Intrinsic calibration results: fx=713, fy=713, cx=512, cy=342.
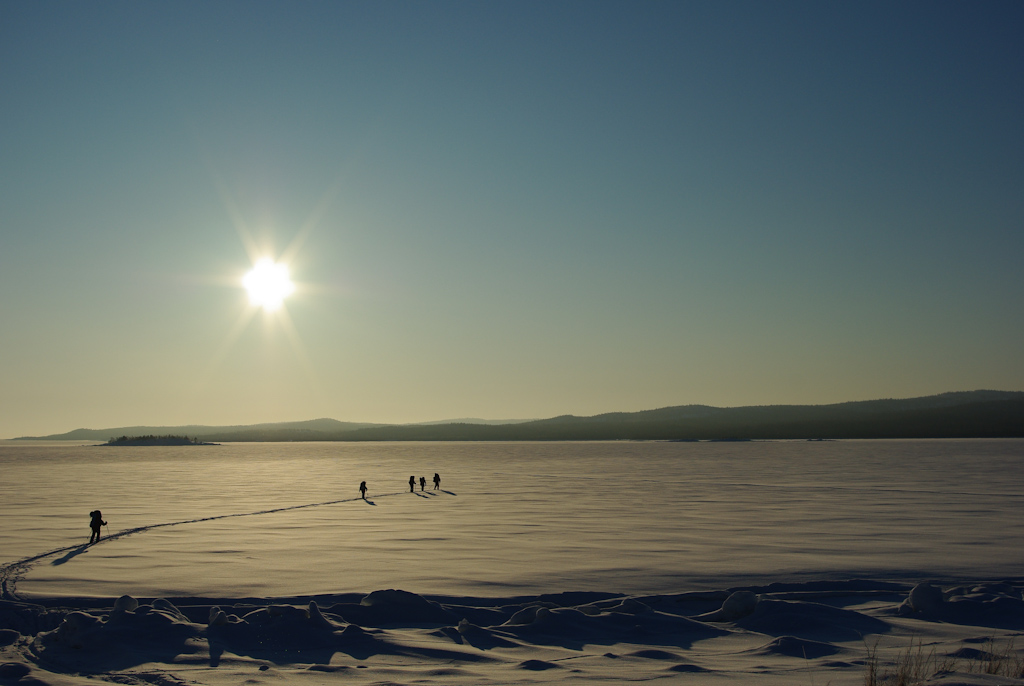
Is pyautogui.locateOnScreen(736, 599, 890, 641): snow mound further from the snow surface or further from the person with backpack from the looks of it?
the person with backpack

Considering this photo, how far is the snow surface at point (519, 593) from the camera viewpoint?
8.43 m

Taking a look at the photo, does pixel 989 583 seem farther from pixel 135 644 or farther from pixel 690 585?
pixel 135 644

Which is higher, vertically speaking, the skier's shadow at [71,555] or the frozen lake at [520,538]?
the skier's shadow at [71,555]

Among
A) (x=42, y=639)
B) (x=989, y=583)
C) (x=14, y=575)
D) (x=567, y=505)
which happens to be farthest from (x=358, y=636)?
(x=567, y=505)

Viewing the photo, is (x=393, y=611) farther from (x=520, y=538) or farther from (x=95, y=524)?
(x=95, y=524)

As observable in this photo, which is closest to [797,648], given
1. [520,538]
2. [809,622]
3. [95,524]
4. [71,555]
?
[809,622]

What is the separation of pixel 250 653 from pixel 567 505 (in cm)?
1908

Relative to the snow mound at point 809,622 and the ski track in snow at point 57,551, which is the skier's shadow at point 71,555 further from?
the snow mound at point 809,622

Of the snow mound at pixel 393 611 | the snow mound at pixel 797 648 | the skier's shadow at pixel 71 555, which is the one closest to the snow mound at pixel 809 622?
the snow mound at pixel 797 648

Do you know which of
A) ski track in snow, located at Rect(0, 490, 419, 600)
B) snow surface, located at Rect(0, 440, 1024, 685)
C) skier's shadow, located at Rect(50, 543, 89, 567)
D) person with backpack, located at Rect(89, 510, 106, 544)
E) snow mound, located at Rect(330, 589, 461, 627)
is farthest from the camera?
person with backpack, located at Rect(89, 510, 106, 544)

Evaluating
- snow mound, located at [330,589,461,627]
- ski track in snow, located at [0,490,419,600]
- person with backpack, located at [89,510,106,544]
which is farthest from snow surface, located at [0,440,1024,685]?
person with backpack, located at [89,510,106,544]

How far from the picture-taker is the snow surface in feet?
27.7

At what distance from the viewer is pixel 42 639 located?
947cm

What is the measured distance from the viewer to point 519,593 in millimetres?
12273
